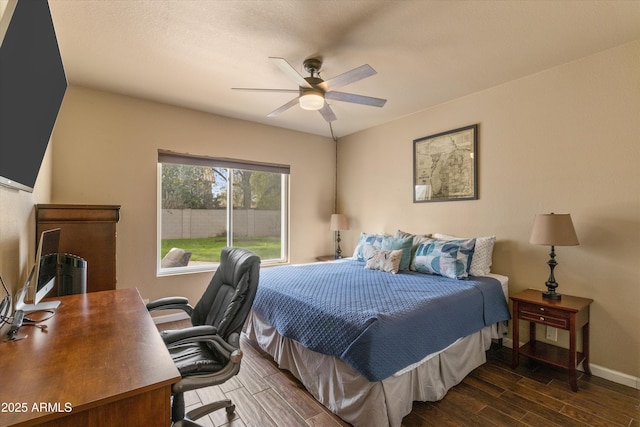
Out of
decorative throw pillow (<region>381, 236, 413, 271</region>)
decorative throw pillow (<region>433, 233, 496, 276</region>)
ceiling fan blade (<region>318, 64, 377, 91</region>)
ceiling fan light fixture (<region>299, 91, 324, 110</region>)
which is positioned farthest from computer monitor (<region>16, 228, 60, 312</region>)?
decorative throw pillow (<region>433, 233, 496, 276</region>)

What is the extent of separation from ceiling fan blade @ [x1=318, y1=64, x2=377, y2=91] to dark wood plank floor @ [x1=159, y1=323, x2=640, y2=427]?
2.32 m

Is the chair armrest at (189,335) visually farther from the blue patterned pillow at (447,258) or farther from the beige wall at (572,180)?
the beige wall at (572,180)

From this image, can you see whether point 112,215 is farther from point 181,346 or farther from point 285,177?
point 285,177

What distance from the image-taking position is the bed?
172 cm

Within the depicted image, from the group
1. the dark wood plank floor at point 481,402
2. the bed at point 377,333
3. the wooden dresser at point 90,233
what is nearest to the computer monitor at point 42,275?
the wooden dresser at point 90,233

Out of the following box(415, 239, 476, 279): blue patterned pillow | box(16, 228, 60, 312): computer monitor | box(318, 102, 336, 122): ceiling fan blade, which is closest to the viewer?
box(16, 228, 60, 312): computer monitor

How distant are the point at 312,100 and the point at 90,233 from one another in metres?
2.24

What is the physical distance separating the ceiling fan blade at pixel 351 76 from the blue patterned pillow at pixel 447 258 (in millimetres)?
1868

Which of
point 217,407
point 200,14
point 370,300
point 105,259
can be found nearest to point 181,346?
point 217,407

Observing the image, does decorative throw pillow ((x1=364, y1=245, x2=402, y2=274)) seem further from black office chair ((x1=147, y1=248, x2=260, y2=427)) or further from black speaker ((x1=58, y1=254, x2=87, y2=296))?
black speaker ((x1=58, y1=254, x2=87, y2=296))

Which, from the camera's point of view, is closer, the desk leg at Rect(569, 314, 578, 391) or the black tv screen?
the black tv screen

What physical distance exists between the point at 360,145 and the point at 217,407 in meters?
3.89

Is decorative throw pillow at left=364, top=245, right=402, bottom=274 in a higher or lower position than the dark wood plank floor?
higher

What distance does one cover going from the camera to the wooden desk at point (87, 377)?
79 centimetres
